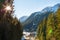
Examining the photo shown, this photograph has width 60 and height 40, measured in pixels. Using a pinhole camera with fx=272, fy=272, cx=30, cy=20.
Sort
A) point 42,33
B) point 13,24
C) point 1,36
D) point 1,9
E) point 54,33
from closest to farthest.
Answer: point 1,36 < point 13,24 < point 1,9 < point 54,33 < point 42,33

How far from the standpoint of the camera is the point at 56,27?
4453cm

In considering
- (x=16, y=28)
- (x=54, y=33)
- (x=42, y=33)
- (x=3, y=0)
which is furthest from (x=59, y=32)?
(x=16, y=28)

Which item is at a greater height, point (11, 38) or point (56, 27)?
point (56, 27)

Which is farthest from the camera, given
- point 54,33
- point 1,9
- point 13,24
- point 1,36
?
point 54,33

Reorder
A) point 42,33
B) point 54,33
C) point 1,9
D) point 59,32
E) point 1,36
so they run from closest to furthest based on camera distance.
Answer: point 1,36 < point 1,9 < point 59,32 < point 54,33 < point 42,33

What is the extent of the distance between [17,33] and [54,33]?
3417 centimetres

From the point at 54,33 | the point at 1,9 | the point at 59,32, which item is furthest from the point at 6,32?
the point at 54,33

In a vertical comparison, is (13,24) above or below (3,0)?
below

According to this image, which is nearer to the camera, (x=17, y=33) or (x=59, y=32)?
(x=17, y=33)

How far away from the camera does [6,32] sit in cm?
948

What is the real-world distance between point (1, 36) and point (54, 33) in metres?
35.3

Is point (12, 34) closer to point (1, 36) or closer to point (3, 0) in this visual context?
point (1, 36)

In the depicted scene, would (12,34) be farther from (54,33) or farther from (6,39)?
(54,33)

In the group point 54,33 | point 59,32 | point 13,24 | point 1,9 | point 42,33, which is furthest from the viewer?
point 42,33
